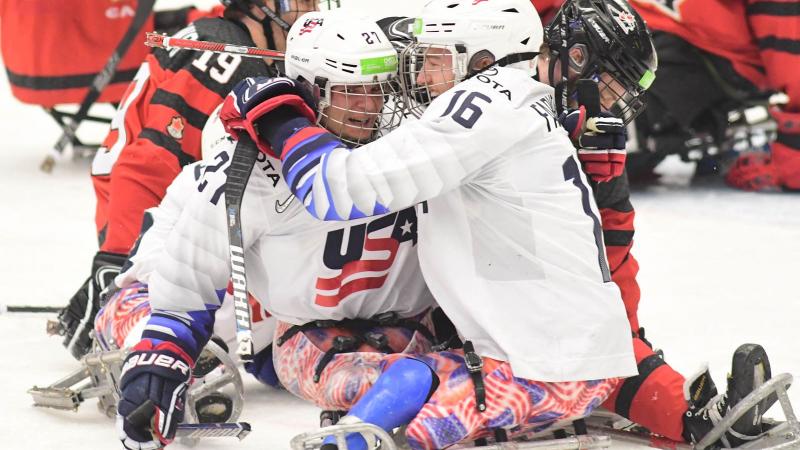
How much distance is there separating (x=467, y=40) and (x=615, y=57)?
18.4 inches

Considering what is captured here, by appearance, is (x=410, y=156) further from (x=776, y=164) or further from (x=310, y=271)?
(x=776, y=164)

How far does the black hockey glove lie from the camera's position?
4043 millimetres

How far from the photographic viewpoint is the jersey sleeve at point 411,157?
107 inches

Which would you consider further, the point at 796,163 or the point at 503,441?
the point at 796,163

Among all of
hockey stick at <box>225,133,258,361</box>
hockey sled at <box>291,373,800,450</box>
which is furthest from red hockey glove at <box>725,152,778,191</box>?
hockey stick at <box>225,133,258,361</box>

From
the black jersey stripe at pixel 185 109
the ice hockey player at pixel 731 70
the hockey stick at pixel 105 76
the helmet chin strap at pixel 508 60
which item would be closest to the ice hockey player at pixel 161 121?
the black jersey stripe at pixel 185 109

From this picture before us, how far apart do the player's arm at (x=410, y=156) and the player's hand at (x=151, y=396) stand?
0.46 meters

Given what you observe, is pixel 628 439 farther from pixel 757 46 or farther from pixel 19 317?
pixel 757 46

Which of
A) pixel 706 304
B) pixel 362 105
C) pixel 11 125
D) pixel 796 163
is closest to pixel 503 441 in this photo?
pixel 362 105

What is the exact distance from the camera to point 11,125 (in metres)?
8.41

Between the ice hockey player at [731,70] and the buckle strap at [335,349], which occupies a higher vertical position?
the buckle strap at [335,349]

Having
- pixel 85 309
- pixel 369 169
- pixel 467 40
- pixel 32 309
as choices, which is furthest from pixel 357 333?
pixel 32 309

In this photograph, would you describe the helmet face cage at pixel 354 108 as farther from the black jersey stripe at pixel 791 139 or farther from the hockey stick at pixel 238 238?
the black jersey stripe at pixel 791 139

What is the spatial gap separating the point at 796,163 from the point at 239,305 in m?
4.03
